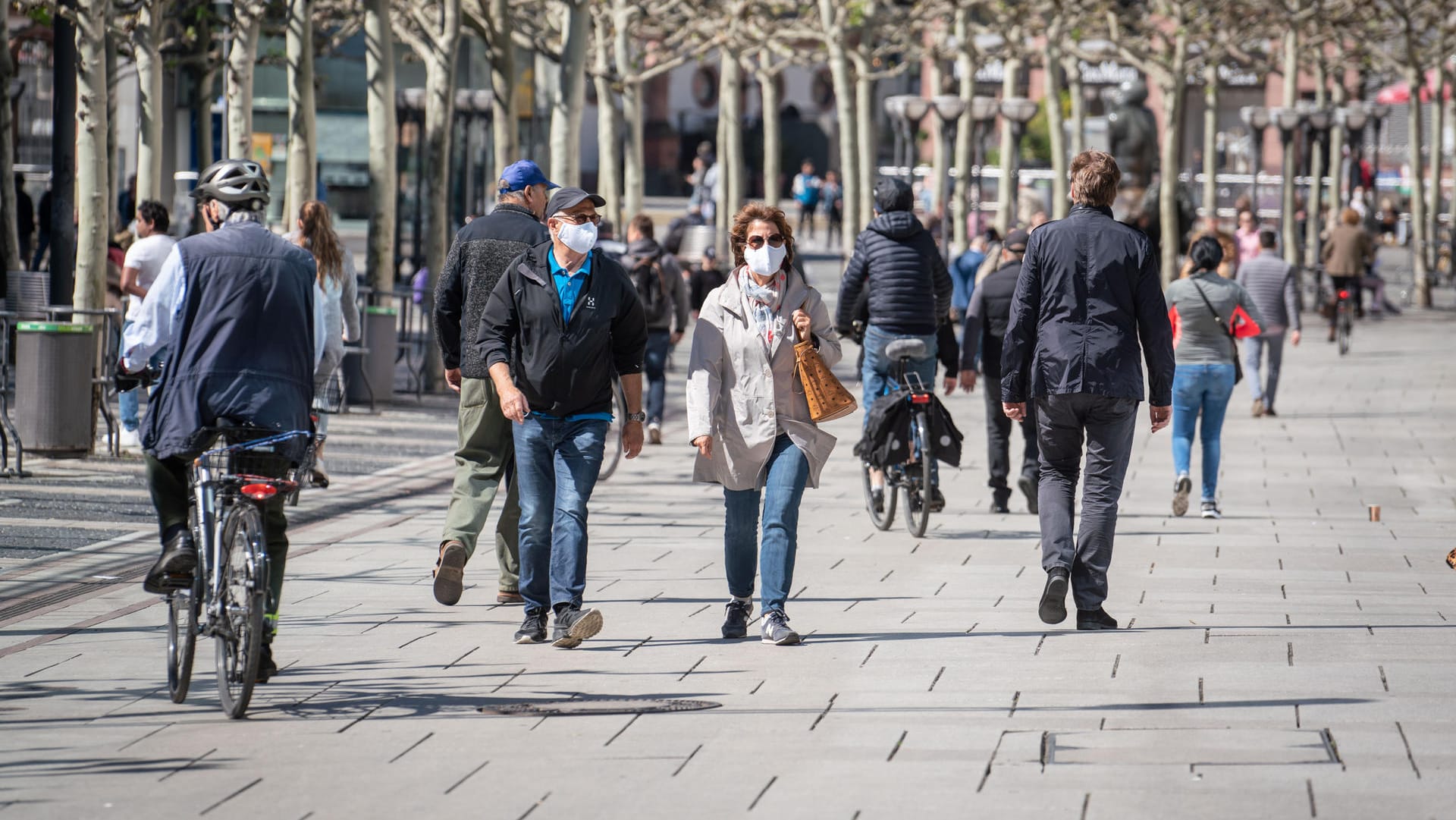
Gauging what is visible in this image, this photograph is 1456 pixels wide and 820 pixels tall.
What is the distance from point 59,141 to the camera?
16359mm

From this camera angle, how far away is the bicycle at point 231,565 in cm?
664

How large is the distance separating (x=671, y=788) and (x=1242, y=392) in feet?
54.8

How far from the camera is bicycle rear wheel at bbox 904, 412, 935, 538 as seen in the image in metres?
11.5

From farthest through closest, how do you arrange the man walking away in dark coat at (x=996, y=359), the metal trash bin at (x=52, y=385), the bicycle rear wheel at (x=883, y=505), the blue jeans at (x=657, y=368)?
the blue jeans at (x=657, y=368), the metal trash bin at (x=52, y=385), the man walking away in dark coat at (x=996, y=359), the bicycle rear wheel at (x=883, y=505)

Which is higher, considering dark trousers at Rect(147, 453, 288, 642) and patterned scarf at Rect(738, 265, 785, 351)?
patterned scarf at Rect(738, 265, 785, 351)

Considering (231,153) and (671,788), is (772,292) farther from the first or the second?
(231,153)

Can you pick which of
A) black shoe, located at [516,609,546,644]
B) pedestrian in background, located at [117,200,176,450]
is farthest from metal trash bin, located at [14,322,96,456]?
black shoe, located at [516,609,546,644]

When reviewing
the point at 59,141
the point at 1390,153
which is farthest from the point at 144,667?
the point at 1390,153

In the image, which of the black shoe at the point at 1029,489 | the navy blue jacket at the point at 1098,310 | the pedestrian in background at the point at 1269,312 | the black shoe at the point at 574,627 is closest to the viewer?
the black shoe at the point at 574,627

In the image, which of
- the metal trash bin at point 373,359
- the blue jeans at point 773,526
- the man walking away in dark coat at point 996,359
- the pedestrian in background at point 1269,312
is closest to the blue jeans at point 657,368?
the metal trash bin at point 373,359

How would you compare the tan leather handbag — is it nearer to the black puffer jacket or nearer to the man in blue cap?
the man in blue cap

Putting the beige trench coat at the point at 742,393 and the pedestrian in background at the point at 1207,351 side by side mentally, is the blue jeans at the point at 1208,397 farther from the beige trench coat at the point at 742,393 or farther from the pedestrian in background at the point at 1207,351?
the beige trench coat at the point at 742,393

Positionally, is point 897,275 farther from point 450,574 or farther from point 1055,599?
point 450,574

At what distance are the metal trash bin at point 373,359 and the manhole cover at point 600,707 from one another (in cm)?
1129
